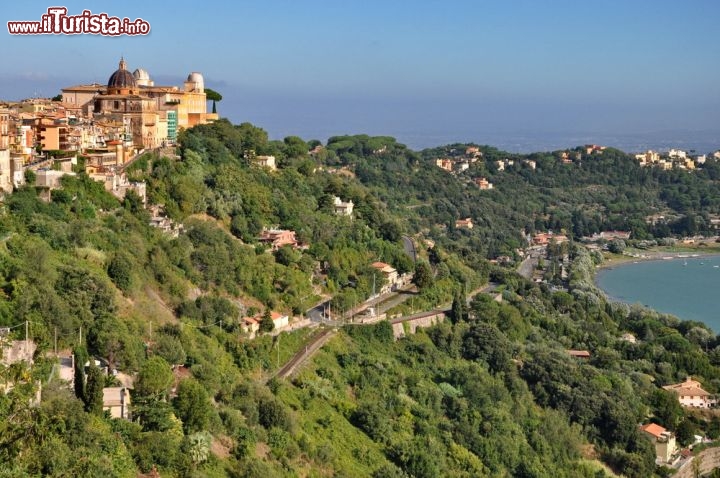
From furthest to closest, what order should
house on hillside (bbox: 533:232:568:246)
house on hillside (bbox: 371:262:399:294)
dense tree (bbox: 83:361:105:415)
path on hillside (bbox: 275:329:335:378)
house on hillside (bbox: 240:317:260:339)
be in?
house on hillside (bbox: 533:232:568:246)
house on hillside (bbox: 371:262:399:294)
house on hillside (bbox: 240:317:260:339)
path on hillside (bbox: 275:329:335:378)
dense tree (bbox: 83:361:105:415)

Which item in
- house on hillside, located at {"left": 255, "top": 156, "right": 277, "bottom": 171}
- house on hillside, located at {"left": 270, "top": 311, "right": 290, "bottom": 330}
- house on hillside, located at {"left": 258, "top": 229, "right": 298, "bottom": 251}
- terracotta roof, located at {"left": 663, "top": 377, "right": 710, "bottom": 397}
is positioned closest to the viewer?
house on hillside, located at {"left": 270, "top": 311, "right": 290, "bottom": 330}

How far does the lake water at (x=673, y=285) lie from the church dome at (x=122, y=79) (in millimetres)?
22970

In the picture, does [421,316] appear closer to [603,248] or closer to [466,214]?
[466,214]

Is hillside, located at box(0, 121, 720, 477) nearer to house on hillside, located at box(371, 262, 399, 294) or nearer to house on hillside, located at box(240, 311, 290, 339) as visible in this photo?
house on hillside, located at box(240, 311, 290, 339)

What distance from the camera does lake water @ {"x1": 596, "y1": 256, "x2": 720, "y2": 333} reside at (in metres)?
40.3

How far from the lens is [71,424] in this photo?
35.1ft

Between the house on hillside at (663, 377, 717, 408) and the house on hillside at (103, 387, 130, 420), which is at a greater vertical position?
the house on hillside at (103, 387, 130, 420)

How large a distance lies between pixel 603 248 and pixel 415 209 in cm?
1276

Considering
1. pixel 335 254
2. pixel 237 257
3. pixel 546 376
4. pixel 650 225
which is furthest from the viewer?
pixel 650 225

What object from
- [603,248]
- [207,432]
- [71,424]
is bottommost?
[603,248]

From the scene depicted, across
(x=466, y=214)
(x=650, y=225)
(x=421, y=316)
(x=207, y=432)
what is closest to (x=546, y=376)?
(x=421, y=316)

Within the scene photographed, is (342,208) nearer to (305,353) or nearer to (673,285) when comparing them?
(305,353)

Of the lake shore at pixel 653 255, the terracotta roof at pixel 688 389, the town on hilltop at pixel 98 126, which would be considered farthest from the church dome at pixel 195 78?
the lake shore at pixel 653 255

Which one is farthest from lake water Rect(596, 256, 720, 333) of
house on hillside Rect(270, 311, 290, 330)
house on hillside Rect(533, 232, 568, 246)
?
house on hillside Rect(270, 311, 290, 330)
